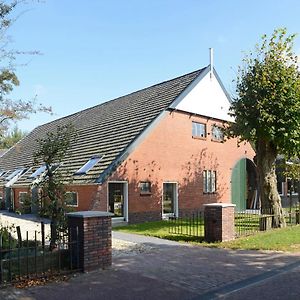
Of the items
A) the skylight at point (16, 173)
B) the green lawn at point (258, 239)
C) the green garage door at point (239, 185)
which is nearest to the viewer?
the green lawn at point (258, 239)

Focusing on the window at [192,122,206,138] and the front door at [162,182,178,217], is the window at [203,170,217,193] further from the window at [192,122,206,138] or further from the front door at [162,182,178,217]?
the front door at [162,182,178,217]

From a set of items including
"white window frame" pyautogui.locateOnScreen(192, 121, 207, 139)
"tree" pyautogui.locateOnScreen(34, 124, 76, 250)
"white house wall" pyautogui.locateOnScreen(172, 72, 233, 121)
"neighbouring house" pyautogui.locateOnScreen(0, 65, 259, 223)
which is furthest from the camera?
"white window frame" pyautogui.locateOnScreen(192, 121, 207, 139)


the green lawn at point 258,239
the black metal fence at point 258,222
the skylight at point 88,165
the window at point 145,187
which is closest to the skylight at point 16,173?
the skylight at point 88,165

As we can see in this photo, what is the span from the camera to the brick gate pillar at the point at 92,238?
8.72 m

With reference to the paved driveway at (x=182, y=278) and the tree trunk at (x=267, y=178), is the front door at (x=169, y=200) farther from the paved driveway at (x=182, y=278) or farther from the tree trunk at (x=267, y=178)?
the paved driveway at (x=182, y=278)

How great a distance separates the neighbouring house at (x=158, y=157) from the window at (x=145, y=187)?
2.0 inches

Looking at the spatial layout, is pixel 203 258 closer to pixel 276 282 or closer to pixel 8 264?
pixel 276 282

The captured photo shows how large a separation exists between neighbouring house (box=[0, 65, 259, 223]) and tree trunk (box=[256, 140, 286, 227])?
5666 millimetres

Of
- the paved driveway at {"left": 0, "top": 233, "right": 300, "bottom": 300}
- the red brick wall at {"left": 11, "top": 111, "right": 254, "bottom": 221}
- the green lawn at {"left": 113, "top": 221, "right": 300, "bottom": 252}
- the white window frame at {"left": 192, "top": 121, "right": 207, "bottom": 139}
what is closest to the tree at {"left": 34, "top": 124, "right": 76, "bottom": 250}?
the paved driveway at {"left": 0, "top": 233, "right": 300, "bottom": 300}

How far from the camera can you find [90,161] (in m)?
20.8

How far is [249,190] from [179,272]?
21.9m

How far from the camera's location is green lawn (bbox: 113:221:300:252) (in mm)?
12117

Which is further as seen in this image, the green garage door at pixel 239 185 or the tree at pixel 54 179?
the green garage door at pixel 239 185

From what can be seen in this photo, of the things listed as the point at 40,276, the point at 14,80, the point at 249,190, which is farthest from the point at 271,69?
the point at 249,190
